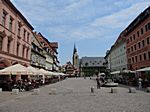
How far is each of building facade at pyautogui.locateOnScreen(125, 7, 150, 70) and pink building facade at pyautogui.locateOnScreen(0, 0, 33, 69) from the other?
78.0ft

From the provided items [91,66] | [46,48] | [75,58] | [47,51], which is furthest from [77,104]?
[75,58]

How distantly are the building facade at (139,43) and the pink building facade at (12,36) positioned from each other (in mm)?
23769

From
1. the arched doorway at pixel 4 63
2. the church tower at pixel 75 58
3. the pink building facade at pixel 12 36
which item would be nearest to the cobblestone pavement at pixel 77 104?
the arched doorway at pixel 4 63

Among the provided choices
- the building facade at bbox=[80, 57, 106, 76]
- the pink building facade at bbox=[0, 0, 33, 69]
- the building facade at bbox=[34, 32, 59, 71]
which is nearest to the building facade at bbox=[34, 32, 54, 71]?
the building facade at bbox=[34, 32, 59, 71]

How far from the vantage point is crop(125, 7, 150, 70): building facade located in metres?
40.1

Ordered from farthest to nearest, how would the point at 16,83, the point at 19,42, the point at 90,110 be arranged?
the point at 19,42
the point at 16,83
the point at 90,110

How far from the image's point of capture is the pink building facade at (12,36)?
2800cm

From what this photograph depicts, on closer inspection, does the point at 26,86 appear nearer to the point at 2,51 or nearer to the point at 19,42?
the point at 2,51

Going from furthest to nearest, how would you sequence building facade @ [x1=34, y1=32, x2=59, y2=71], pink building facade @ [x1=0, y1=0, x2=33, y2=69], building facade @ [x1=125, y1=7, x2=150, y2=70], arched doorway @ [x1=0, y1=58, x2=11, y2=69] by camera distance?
building facade @ [x1=34, y1=32, x2=59, y2=71] → building facade @ [x1=125, y1=7, x2=150, y2=70] → pink building facade @ [x1=0, y1=0, x2=33, y2=69] → arched doorway @ [x1=0, y1=58, x2=11, y2=69]

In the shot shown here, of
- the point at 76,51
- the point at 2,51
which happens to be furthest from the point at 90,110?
the point at 76,51

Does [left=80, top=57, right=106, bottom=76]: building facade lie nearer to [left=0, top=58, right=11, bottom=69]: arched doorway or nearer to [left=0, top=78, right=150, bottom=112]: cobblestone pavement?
[left=0, top=58, right=11, bottom=69]: arched doorway

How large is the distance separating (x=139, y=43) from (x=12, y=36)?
28.0m

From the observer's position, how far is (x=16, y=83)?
2489cm

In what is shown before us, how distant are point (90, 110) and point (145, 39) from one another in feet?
111
